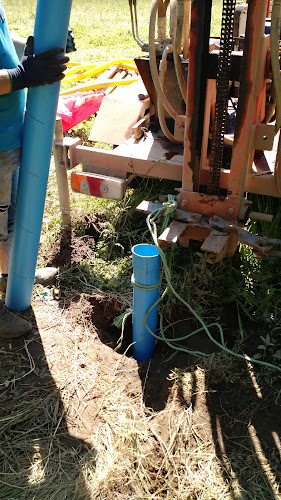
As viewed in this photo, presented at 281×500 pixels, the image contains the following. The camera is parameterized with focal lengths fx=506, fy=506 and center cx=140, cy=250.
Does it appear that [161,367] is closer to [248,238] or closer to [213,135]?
[248,238]

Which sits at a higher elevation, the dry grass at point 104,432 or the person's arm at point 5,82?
the person's arm at point 5,82

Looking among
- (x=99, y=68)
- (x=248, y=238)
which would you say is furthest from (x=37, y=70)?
(x=99, y=68)

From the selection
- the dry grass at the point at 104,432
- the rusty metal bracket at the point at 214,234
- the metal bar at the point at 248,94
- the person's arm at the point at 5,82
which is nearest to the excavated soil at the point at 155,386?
the dry grass at the point at 104,432

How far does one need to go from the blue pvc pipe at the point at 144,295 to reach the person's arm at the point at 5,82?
114cm

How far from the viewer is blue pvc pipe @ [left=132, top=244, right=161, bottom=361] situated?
9.61ft

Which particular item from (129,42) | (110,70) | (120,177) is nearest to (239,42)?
(120,177)

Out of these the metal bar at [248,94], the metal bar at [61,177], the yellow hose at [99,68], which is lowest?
the metal bar at [61,177]

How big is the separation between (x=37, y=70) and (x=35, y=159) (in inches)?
21.8

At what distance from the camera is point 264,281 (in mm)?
3658

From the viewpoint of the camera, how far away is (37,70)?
2.80m

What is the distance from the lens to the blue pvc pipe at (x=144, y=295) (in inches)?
115

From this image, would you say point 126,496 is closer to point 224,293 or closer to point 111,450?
point 111,450

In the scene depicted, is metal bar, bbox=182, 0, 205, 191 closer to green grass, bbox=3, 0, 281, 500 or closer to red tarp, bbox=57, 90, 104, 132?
green grass, bbox=3, 0, 281, 500

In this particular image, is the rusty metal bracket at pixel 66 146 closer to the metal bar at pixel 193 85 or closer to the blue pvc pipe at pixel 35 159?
the blue pvc pipe at pixel 35 159
